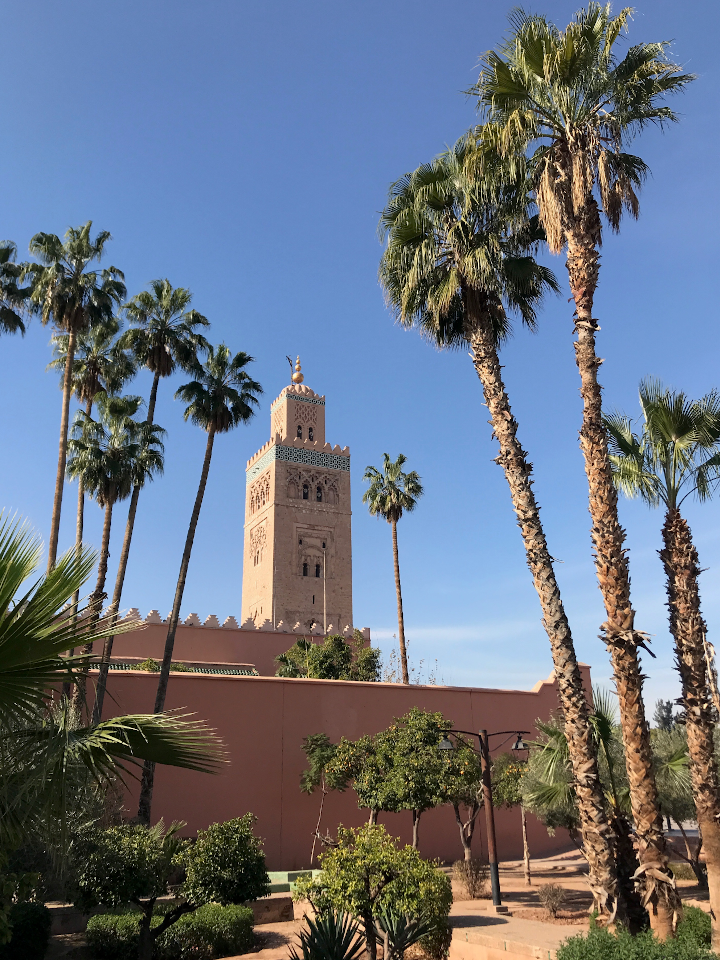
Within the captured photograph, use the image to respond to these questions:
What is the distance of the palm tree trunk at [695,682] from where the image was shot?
9219 mm

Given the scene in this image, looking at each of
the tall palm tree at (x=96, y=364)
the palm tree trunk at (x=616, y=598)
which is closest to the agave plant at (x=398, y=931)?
the palm tree trunk at (x=616, y=598)

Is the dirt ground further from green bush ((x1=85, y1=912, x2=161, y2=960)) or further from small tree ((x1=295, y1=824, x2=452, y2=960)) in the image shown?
small tree ((x1=295, y1=824, x2=452, y2=960))

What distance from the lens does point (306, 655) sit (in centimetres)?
3059

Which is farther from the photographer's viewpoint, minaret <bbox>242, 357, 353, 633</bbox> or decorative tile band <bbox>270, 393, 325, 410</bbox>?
decorative tile band <bbox>270, 393, 325, 410</bbox>

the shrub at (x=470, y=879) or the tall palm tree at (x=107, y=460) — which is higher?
the tall palm tree at (x=107, y=460)

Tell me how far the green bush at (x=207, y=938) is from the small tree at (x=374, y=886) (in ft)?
11.4

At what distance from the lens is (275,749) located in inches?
793

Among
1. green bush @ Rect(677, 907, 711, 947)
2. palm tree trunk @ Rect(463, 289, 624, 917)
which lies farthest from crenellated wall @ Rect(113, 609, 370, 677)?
green bush @ Rect(677, 907, 711, 947)

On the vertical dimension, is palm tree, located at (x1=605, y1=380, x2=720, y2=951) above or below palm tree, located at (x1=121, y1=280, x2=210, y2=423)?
below

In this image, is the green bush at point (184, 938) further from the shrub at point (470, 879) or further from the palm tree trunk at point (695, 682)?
the palm tree trunk at point (695, 682)

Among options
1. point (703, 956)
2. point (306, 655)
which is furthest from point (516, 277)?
point (306, 655)

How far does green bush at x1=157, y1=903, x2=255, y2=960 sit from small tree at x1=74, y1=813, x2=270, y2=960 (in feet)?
3.80

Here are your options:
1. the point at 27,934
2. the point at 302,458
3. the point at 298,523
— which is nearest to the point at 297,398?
the point at 302,458

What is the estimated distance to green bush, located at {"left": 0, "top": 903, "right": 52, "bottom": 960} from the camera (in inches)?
447
